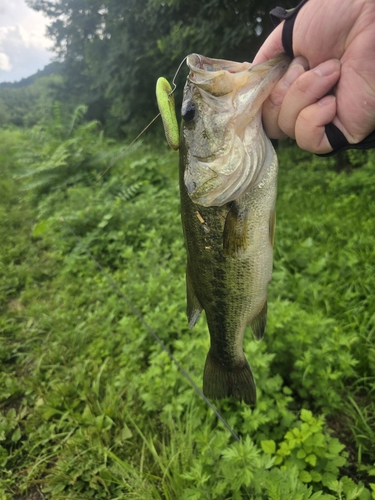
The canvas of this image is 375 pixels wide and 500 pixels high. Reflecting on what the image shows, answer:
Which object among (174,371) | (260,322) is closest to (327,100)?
(260,322)

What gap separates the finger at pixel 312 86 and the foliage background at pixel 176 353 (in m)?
1.59

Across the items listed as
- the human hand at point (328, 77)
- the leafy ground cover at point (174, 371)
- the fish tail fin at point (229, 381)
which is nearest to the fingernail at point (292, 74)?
the human hand at point (328, 77)

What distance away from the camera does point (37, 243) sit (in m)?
6.19

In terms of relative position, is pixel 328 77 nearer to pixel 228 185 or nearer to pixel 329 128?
pixel 329 128

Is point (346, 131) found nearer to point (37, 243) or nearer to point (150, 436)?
point (150, 436)

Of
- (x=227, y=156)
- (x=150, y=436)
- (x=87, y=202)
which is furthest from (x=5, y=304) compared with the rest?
(x=227, y=156)

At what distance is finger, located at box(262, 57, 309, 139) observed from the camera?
1.28 meters

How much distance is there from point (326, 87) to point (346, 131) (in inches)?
7.4

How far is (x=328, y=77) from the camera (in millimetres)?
1244

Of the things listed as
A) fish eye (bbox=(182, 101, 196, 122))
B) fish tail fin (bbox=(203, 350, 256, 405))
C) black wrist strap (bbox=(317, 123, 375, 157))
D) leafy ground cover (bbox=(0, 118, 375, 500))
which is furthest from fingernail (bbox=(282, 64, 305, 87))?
leafy ground cover (bbox=(0, 118, 375, 500))

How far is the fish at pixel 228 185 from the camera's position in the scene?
1.23 meters

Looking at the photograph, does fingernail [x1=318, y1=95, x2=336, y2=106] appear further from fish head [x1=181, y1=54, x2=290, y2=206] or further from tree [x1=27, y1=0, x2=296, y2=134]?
tree [x1=27, y1=0, x2=296, y2=134]

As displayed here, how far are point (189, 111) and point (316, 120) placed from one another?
0.51 m

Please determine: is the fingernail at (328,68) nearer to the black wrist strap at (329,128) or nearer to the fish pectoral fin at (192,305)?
the black wrist strap at (329,128)
